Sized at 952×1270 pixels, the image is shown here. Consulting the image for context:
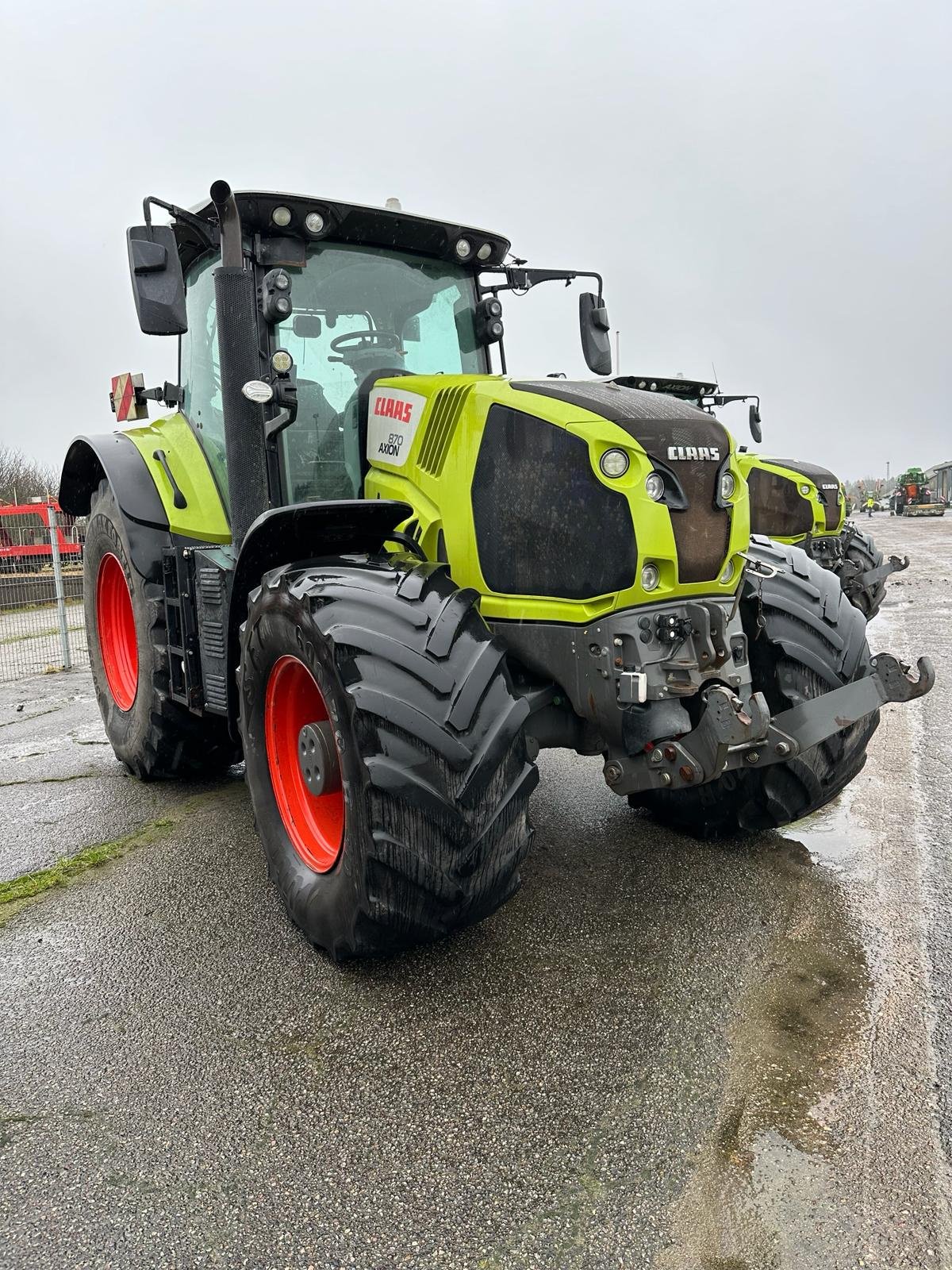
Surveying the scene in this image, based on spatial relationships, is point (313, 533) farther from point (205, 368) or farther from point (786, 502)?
point (786, 502)

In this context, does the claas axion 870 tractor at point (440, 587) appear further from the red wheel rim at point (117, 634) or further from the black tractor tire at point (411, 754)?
the red wheel rim at point (117, 634)

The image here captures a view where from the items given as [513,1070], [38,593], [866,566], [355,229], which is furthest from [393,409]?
[38,593]

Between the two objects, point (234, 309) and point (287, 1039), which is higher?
point (234, 309)

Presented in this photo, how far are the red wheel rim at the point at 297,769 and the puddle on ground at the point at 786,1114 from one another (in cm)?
141

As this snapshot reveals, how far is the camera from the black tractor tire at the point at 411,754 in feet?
8.02

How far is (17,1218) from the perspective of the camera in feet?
6.30

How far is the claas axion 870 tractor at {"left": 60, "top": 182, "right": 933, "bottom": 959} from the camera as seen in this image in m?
2.53

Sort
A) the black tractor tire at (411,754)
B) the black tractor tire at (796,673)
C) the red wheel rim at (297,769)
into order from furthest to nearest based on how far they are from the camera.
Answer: the black tractor tire at (796,673) → the red wheel rim at (297,769) → the black tractor tire at (411,754)

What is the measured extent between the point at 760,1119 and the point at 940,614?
954 centimetres

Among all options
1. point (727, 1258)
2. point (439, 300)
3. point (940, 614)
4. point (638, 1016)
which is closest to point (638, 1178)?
point (727, 1258)

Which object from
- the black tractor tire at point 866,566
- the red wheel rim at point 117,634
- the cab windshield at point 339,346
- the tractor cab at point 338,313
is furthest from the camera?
the black tractor tire at point 866,566

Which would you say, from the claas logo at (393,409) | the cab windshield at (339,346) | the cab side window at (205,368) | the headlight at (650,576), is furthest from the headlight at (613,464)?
the cab side window at (205,368)

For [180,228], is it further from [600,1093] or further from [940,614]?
[940,614]

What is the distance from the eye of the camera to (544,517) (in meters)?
2.83
